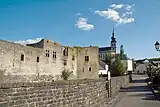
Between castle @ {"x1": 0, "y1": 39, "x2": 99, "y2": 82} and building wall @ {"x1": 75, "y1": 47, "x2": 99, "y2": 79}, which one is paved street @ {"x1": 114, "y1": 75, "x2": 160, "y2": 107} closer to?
castle @ {"x1": 0, "y1": 39, "x2": 99, "y2": 82}

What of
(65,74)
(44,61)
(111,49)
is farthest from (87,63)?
(111,49)

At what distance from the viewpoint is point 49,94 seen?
312 inches

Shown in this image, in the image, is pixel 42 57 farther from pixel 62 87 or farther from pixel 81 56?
pixel 62 87

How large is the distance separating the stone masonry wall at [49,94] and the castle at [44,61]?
23.7 m

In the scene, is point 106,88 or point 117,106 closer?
point 117,106

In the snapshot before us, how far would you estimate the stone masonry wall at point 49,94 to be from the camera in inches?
243

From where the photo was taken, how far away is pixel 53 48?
1955 inches

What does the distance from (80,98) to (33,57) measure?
104ft

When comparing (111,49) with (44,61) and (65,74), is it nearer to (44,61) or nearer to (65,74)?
(65,74)

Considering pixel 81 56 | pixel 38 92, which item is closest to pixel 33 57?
pixel 81 56

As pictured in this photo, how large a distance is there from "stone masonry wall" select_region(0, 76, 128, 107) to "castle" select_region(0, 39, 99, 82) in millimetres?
23669

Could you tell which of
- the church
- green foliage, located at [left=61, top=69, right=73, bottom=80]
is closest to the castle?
green foliage, located at [left=61, top=69, right=73, bottom=80]

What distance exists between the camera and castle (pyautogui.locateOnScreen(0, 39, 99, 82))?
34438mm

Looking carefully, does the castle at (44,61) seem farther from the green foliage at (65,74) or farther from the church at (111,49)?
the church at (111,49)
